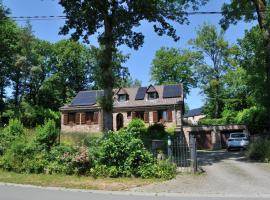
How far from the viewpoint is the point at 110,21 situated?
24.2 meters

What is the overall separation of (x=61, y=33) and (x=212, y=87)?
41864 mm

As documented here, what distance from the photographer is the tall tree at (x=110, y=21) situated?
2330cm

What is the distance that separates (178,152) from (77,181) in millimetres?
5245

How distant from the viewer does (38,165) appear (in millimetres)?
17625

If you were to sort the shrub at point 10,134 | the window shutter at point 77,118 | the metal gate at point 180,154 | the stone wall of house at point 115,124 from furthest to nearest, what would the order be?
1. the window shutter at point 77,118
2. the stone wall of house at point 115,124
3. the shrub at point 10,134
4. the metal gate at point 180,154

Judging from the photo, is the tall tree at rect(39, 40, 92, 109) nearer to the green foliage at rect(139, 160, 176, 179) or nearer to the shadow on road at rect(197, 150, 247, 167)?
the shadow on road at rect(197, 150, 247, 167)

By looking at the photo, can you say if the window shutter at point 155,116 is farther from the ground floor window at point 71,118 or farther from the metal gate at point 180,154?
the metal gate at point 180,154

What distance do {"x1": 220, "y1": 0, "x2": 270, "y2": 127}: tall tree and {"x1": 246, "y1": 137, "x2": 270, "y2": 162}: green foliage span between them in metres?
4.21

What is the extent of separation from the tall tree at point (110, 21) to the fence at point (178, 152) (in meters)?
5.54

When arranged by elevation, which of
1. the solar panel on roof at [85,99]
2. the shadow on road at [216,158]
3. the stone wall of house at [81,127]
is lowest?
the shadow on road at [216,158]

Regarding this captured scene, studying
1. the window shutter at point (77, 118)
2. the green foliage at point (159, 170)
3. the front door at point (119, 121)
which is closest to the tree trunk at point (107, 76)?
the green foliage at point (159, 170)

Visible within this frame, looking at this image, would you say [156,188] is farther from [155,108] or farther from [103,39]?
[155,108]

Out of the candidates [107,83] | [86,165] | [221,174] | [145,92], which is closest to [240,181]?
[221,174]

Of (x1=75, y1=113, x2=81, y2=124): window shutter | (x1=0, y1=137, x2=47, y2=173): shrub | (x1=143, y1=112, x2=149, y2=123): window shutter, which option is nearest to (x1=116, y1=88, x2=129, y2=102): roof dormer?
(x1=143, y1=112, x2=149, y2=123): window shutter
